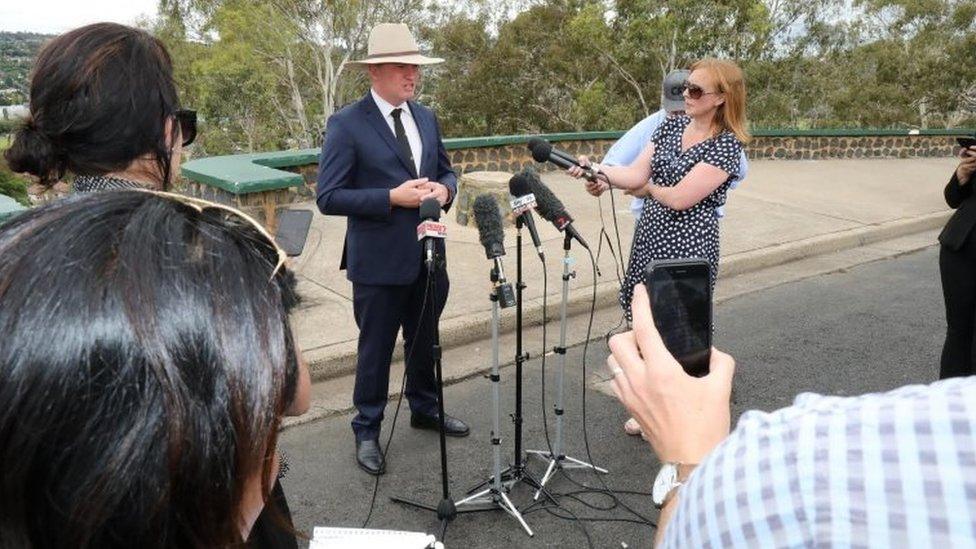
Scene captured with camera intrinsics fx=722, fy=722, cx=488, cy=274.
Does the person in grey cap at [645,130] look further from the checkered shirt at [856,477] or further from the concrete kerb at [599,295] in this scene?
the checkered shirt at [856,477]

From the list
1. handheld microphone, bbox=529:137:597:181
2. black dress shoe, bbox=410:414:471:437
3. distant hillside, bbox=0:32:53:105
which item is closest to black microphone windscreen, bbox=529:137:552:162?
handheld microphone, bbox=529:137:597:181

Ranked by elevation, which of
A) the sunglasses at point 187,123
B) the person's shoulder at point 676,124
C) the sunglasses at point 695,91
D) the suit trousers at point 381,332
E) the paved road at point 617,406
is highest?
the sunglasses at point 695,91

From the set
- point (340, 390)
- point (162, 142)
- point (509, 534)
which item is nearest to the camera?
point (162, 142)

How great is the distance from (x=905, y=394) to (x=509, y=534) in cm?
272

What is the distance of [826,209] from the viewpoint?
35.6ft

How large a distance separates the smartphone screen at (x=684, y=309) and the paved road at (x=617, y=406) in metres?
2.01

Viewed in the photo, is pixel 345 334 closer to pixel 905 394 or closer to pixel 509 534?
pixel 509 534

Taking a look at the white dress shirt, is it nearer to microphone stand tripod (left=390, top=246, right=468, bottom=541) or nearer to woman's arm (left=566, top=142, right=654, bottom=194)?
microphone stand tripod (left=390, top=246, right=468, bottom=541)


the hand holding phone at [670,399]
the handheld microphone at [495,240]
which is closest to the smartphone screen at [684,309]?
the hand holding phone at [670,399]

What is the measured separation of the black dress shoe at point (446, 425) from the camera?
4129 mm

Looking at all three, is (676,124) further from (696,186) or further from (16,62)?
(16,62)

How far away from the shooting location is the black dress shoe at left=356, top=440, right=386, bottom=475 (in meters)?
3.73

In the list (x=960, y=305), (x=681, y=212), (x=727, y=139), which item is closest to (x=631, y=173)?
(x=681, y=212)

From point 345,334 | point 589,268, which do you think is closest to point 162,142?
point 345,334
